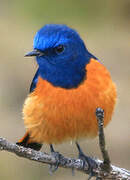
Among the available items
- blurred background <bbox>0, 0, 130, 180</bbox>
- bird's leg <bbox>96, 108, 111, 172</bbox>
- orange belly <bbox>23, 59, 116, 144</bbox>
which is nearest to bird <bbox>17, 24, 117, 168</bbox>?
orange belly <bbox>23, 59, 116, 144</bbox>

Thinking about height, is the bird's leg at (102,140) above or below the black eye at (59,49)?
below

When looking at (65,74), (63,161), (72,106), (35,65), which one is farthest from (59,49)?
(35,65)

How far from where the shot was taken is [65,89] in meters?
5.80

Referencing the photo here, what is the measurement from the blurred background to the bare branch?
3.19 metres

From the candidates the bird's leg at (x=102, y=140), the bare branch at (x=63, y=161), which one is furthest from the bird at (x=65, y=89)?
the bird's leg at (x=102, y=140)

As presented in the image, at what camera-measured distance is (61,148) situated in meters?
9.23

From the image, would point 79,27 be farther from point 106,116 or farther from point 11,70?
point 106,116

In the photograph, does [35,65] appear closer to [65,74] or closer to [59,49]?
[65,74]

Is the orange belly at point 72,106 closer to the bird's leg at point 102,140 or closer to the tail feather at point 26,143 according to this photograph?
the tail feather at point 26,143

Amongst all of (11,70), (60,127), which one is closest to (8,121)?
(11,70)

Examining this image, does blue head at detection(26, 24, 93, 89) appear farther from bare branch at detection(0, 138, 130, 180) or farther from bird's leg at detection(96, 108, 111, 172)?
bird's leg at detection(96, 108, 111, 172)

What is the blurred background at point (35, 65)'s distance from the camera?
923cm

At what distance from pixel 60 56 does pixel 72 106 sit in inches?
20.5

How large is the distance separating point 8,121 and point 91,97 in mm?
4639
